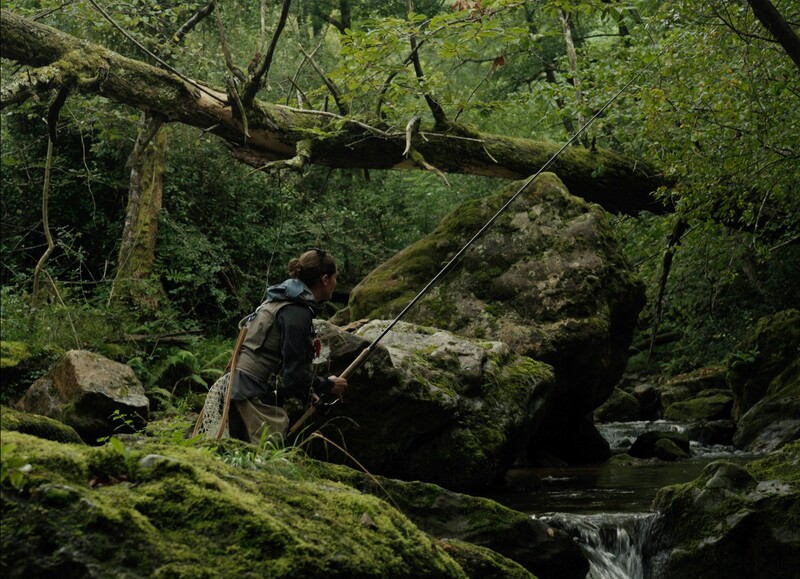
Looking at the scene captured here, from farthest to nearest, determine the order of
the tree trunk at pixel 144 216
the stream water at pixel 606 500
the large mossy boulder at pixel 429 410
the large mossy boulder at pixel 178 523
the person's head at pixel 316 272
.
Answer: the tree trunk at pixel 144 216 < the large mossy boulder at pixel 429 410 < the stream water at pixel 606 500 < the person's head at pixel 316 272 < the large mossy boulder at pixel 178 523

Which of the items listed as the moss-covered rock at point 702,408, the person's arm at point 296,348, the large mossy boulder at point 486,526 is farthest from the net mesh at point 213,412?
the moss-covered rock at point 702,408

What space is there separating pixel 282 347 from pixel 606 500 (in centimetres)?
407

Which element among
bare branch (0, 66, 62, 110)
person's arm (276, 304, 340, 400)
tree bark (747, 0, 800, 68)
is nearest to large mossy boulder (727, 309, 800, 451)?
tree bark (747, 0, 800, 68)

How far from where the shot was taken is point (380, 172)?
24.3 metres

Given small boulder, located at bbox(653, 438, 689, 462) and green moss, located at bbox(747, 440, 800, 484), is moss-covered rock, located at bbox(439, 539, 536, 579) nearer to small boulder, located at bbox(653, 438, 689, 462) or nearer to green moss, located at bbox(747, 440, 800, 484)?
green moss, located at bbox(747, 440, 800, 484)

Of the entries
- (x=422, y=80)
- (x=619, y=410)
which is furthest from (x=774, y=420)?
(x=422, y=80)

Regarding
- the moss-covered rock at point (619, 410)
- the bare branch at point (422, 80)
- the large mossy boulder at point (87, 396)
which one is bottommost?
the moss-covered rock at point (619, 410)

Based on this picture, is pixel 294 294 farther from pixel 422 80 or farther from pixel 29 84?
pixel 422 80

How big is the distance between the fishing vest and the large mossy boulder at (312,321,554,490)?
5.41 feet

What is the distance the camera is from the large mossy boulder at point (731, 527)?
5309 millimetres

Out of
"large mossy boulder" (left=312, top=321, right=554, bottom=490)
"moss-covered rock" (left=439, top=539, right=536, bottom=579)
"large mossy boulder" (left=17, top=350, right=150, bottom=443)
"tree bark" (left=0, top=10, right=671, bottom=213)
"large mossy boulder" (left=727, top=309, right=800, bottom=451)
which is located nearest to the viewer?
"moss-covered rock" (left=439, top=539, right=536, bottom=579)

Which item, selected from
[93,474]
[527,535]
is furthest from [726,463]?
[93,474]

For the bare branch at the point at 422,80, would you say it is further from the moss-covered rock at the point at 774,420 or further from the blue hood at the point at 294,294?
the moss-covered rock at the point at 774,420

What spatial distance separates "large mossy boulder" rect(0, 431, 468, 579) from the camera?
6.78 ft
